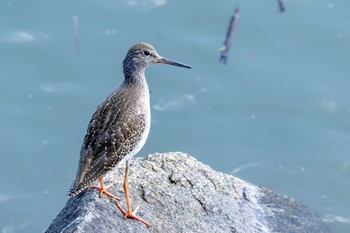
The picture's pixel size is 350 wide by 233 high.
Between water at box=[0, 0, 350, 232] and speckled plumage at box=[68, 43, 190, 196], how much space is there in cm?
290

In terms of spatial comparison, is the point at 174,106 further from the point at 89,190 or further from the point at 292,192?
the point at 89,190

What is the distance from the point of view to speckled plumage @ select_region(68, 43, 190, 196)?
727 cm

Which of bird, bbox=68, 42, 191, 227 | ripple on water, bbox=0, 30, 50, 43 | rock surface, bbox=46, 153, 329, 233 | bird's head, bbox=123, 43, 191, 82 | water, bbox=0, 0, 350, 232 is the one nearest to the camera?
rock surface, bbox=46, 153, 329, 233

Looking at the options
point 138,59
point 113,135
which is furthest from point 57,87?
point 113,135

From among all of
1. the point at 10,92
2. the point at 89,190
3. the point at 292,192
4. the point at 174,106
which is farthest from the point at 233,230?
the point at 10,92

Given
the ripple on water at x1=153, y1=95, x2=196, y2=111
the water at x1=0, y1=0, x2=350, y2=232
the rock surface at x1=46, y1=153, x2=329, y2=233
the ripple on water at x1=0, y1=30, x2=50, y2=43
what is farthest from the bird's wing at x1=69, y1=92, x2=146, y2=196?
the ripple on water at x1=0, y1=30, x2=50, y2=43

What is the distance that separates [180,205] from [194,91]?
4.21 metres

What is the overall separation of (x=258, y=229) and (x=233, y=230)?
44 cm

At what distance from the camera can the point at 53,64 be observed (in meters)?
11.6

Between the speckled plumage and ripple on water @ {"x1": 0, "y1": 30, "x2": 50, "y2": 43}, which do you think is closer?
the speckled plumage

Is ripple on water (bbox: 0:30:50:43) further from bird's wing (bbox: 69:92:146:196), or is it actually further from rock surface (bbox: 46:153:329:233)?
bird's wing (bbox: 69:92:146:196)

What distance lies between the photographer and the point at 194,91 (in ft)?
37.7

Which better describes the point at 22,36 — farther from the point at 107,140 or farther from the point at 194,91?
the point at 107,140

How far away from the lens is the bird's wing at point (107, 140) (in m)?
7.26
